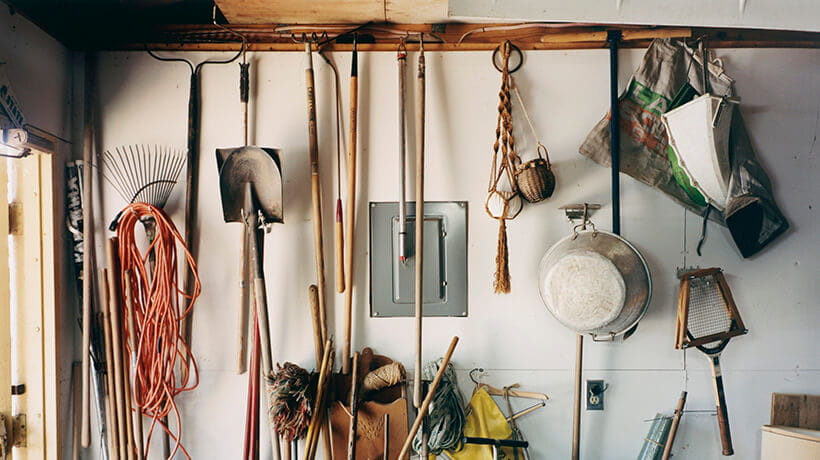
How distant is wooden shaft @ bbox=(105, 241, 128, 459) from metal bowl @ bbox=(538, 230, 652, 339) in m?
1.59

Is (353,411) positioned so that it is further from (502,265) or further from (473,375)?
(502,265)

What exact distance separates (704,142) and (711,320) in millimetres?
709

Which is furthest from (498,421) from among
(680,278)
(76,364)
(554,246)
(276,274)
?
(76,364)

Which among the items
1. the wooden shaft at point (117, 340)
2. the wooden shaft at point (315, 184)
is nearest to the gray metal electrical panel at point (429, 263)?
the wooden shaft at point (315, 184)

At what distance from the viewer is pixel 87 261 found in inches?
75.4

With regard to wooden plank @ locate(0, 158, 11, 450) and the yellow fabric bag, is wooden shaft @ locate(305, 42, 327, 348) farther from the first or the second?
wooden plank @ locate(0, 158, 11, 450)

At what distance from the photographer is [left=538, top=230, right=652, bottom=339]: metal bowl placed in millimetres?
1844

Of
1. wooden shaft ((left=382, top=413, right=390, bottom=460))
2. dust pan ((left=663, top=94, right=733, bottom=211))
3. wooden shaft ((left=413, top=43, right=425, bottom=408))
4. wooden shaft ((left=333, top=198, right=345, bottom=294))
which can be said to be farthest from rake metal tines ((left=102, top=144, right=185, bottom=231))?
dust pan ((left=663, top=94, right=733, bottom=211))

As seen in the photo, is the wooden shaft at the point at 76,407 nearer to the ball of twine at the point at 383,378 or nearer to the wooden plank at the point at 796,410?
the ball of twine at the point at 383,378

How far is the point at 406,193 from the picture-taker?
200 centimetres

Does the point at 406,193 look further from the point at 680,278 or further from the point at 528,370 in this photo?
the point at 680,278

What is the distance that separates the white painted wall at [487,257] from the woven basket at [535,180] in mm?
98

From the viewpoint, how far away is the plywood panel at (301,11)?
6.00 feet

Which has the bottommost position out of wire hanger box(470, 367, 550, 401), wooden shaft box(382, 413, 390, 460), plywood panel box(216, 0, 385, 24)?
wooden shaft box(382, 413, 390, 460)
